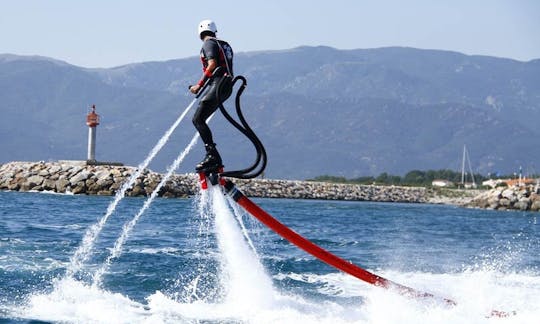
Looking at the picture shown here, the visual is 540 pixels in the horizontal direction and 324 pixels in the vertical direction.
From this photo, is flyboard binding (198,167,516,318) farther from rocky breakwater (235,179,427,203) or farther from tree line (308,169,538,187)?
tree line (308,169,538,187)

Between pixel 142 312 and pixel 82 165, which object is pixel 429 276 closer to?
pixel 142 312

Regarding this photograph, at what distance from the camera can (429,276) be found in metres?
19.6

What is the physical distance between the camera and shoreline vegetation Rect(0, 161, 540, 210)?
5766cm

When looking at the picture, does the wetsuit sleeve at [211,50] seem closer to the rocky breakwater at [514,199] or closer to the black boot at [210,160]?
the black boot at [210,160]

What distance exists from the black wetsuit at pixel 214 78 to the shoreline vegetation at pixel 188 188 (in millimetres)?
29587

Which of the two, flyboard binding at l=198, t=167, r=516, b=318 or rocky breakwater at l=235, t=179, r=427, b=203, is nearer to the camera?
flyboard binding at l=198, t=167, r=516, b=318

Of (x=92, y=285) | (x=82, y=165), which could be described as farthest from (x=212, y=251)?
(x=82, y=165)

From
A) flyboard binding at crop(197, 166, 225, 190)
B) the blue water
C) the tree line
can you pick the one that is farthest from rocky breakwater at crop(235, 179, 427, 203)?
flyboard binding at crop(197, 166, 225, 190)

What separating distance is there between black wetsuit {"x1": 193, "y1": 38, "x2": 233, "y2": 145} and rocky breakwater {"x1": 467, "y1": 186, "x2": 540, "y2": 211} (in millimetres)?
64424

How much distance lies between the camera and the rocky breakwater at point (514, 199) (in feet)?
246

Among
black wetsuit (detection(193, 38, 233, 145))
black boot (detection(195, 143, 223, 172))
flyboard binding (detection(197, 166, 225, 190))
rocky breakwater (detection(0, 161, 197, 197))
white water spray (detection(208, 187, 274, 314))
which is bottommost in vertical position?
rocky breakwater (detection(0, 161, 197, 197))

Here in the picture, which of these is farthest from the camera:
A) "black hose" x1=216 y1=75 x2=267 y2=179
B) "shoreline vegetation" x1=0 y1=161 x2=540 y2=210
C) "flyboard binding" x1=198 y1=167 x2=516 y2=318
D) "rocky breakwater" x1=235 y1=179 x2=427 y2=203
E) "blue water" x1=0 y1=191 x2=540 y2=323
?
"rocky breakwater" x1=235 y1=179 x2=427 y2=203

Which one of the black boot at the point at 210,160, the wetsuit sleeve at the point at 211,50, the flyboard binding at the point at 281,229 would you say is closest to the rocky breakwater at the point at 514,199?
the flyboard binding at the point at 281,229

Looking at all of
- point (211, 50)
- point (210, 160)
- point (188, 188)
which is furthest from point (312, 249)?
point (188, 188)
